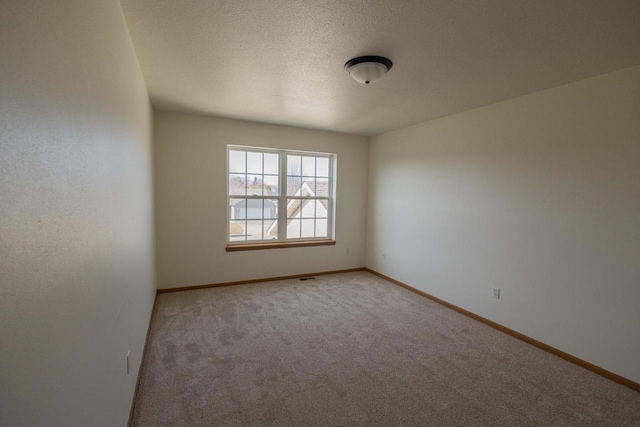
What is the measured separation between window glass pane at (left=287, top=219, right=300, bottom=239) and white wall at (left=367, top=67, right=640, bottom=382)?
6.25ft

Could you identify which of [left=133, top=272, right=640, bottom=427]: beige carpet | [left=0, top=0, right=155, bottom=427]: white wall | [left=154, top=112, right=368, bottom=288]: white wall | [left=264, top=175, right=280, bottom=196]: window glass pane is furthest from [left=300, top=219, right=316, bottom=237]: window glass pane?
[left=0, top=0, right=155, bottom=427]: white wall

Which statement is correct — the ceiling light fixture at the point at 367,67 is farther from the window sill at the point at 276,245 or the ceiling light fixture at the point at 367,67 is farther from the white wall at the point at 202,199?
the window sill at the point at 276,245

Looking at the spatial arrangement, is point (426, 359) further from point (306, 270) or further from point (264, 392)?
point (306, 270)

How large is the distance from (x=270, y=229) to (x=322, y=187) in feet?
3.86

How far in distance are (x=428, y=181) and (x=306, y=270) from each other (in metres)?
2.37

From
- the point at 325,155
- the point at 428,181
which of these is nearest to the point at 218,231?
the point at 325,155

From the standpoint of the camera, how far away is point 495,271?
10.5ft

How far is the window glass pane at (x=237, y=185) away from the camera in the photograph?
14.4ft

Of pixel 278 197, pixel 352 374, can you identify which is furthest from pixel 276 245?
pixel 352 374

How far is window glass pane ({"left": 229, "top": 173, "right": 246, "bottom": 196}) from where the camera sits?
4.38m

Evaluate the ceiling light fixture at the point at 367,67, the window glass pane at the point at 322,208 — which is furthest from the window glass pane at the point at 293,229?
the ceiling light fixture at the point at 367,67

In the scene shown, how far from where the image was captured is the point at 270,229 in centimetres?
470

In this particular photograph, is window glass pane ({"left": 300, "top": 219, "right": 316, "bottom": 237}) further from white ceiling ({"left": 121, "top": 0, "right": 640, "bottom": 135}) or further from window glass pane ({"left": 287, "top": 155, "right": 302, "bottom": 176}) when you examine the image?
white ceiling ({"left": 121, "top": 0, "right": 640, "bottom": 135})

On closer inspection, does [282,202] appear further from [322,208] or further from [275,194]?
[322,208]
